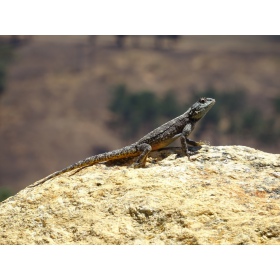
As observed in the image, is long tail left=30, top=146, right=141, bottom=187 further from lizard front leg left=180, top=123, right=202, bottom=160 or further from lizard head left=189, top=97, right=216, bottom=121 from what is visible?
lizard head left=189, top=97, right=216, bottom=121

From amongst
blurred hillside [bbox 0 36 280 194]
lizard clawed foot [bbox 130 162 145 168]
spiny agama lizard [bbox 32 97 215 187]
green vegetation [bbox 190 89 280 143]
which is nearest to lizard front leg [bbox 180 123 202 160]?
spiny agama lizard [bbox 32 97 215 187]

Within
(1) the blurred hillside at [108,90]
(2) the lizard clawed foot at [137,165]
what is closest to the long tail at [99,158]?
(2) the lizard clawed foot at [137,165]

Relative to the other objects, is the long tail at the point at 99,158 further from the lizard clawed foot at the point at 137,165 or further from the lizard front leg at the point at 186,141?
the lizard front leg at the point at 186,141

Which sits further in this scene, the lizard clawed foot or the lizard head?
the lizard head

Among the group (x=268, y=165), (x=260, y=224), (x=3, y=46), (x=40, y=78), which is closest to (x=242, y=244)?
(x=260, y=224)

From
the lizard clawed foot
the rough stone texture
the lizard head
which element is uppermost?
the lizard head

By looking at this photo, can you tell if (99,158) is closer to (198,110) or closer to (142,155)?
(142,155)
